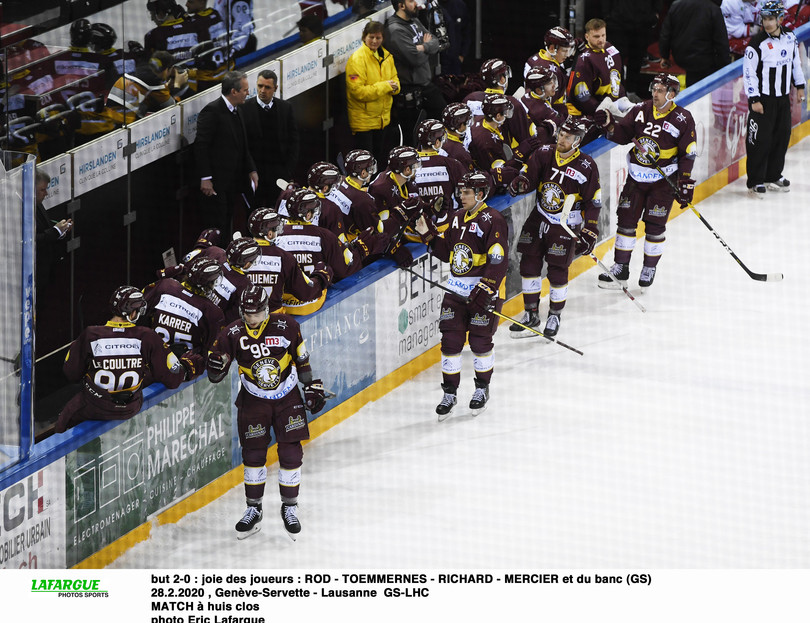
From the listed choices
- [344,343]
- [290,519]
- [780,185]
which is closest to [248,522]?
[290,519]

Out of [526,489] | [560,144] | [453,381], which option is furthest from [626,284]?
[526,489]

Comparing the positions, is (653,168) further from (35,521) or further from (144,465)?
(35,521)

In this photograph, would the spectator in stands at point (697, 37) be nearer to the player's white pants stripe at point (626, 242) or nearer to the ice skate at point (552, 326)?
the player's white pants stripe at point (626, 242)

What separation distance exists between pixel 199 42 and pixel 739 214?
4.50m

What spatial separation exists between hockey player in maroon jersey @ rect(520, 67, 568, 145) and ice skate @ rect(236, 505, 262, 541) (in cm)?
394

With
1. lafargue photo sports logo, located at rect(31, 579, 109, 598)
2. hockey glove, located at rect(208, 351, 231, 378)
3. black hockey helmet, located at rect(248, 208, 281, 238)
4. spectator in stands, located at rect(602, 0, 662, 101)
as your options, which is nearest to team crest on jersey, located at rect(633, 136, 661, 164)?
spectator in stands, located at rect(602, 0, 662, 101)

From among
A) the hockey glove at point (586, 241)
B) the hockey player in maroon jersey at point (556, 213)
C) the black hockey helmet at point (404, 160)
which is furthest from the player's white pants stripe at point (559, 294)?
the black hockey helmet at point (404, 160)

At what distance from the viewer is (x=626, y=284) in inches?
443

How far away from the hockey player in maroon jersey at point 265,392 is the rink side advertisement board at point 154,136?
2438mm

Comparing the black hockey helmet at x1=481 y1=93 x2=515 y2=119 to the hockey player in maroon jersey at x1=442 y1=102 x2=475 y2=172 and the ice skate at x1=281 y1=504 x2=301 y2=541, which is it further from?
the ice skate at x1=281 y1=504 x2=301 y2=541

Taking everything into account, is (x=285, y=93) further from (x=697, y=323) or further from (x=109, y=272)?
(x=697, y=323)

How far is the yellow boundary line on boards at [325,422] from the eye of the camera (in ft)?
25.7

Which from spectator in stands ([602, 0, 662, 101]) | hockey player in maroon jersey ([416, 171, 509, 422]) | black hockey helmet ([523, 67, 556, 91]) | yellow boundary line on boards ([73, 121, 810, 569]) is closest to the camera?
yellow boundary line on boards ([73, 121, 810, 569])

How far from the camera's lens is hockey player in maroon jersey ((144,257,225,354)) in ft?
27.0
